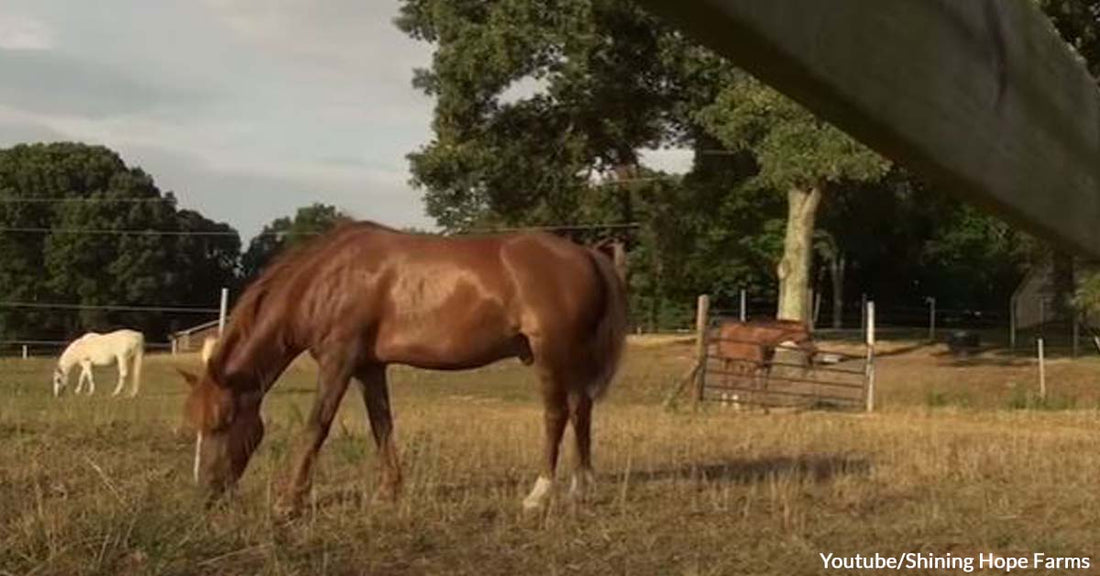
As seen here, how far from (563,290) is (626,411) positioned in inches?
321

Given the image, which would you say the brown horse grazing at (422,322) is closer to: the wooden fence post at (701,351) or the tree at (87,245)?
the wooden fence post at (701,351)

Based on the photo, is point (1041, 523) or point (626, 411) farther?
point (626, 411)

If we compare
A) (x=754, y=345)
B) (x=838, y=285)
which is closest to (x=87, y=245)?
(x=838, y=285)

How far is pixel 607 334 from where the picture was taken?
770cm

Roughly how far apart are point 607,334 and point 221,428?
2367 millimetres

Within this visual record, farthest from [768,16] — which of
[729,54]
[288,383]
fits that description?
[288,383]

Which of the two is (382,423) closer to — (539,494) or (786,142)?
(539,494)

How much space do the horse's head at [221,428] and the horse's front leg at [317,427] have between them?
31cm

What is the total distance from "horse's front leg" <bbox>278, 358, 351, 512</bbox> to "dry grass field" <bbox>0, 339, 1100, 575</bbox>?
141mm

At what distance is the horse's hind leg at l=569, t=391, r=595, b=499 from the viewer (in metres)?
7.19

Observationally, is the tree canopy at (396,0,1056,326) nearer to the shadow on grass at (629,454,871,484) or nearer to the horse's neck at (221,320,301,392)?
the shadow on grass at (629,454,871,484)

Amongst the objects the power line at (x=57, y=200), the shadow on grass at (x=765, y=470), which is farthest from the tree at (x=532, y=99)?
the power line at (x=57, y=200)

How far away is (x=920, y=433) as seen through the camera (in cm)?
1164

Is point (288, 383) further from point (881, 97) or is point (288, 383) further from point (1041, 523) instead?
point (881, 97)
